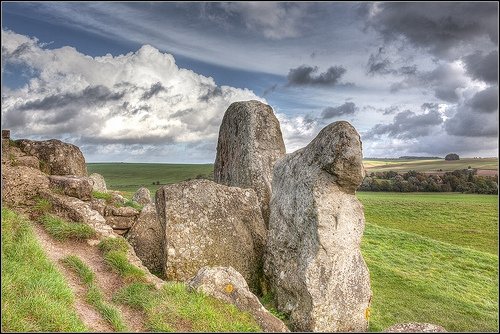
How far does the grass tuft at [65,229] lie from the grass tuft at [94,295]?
1.95 m

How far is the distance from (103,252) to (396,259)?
22503mm

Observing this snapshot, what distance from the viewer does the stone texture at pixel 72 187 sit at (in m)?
18.1

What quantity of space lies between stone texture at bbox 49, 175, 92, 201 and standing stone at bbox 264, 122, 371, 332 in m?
8.63

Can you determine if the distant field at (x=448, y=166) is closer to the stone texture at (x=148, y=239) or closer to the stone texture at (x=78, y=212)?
the stone texture at (x=148, y=239)

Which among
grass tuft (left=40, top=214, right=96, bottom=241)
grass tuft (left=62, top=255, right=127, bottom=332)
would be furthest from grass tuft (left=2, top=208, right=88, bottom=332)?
grass tuft (left=40, top=214, right=96, bottom=241)

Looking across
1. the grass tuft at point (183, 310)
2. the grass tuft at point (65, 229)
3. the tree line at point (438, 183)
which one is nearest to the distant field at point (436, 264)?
the grass tuft at point (183, 310)

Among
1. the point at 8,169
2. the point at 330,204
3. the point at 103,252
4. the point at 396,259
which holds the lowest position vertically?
the point at 396,259

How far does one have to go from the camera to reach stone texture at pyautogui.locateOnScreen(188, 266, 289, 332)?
1177cm

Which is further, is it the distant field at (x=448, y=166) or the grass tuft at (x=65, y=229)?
the distant field at (x=448, y=166)

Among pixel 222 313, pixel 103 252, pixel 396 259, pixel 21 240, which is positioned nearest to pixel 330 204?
pixel 222 313

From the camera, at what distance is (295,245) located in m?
16.6

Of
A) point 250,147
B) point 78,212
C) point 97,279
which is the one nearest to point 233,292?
point 97,279

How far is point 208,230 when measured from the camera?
1811cm

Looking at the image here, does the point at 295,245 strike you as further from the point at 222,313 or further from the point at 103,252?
the point at 103,252
